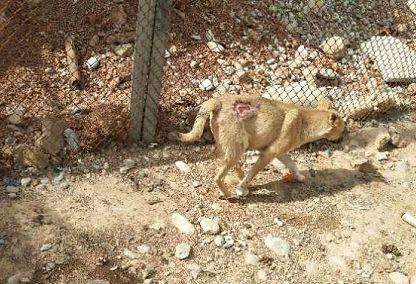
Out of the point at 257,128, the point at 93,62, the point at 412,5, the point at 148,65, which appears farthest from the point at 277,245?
the point at 412,5

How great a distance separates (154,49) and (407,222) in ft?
10.0

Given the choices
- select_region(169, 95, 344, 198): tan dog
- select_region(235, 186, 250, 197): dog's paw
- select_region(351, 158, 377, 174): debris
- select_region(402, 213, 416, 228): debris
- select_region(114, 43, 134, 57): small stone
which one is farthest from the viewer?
select_region(114, 43, 134, 57): small stone

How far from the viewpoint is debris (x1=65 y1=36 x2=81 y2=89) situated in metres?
6.29

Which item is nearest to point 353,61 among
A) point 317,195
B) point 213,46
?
point 213,46

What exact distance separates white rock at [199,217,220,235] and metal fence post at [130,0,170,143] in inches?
49.6

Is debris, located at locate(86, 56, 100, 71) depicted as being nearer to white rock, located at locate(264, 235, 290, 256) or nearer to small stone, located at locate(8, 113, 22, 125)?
small stone, located at locate(8, 113, 22, 125)

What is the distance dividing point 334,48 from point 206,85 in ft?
6.59

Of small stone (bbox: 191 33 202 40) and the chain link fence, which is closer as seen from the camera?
the chain link fence

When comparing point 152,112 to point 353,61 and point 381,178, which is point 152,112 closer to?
point 381,178

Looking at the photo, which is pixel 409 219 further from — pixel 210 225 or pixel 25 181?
pixel 25 181

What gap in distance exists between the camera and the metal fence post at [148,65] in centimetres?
524

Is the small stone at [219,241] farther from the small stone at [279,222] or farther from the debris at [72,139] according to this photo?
the debris at [72,139]

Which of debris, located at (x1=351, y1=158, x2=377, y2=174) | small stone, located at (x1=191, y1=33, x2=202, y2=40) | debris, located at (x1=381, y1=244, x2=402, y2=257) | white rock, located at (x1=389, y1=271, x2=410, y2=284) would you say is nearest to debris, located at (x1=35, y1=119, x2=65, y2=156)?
small stone, located at (x1=191, y1=33, x2=202, y2=40)

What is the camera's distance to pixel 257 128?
211 inches
